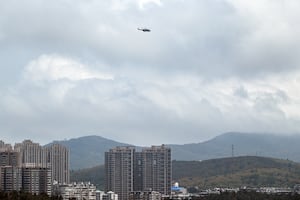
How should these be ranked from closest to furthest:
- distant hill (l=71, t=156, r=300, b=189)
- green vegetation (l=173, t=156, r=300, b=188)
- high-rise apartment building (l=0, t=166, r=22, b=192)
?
high-rise apartment building (l=0, t=166, r=22, b=192), green vegetation (l=173, t=156, r=300, b=188), distant hill (l=71, t=156, r=300, b=189)

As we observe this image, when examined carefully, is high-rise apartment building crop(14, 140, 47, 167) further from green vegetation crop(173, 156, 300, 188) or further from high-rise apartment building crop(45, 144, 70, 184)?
green vegetation crop(173, 156, 300, 188)

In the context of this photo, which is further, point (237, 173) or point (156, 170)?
point (237, 173)

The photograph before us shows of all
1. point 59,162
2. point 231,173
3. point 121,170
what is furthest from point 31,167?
point 231,173

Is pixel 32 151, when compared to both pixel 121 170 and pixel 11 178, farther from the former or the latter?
pixel 11 178

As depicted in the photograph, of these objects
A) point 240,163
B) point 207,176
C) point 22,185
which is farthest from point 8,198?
point 240,163

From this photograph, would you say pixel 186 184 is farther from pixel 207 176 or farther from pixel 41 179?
pixel 41 179

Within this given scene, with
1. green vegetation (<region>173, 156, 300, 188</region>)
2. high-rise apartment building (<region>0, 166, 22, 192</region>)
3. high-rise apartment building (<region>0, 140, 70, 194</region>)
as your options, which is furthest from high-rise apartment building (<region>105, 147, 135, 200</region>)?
green vegetation (<region>173, 156, 300, 188</region>)
